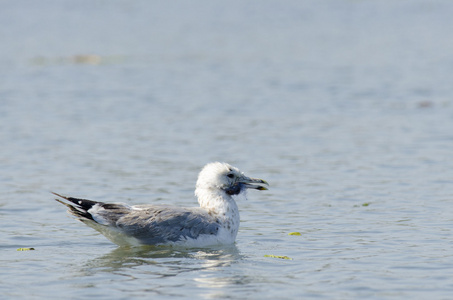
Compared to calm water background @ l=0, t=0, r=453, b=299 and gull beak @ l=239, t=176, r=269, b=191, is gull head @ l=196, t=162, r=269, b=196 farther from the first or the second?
calm water background @ l=0, t=0, r=453, b=299

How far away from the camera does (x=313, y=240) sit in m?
11.5

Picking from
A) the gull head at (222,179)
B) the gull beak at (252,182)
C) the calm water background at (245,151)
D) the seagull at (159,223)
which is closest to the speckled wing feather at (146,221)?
the seagull at (159,223)

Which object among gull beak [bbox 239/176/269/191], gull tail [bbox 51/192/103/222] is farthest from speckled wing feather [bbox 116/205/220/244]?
gull beak [bbox 239/176/269/191]

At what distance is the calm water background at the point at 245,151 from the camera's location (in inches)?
391

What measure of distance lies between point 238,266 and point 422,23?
34.4m

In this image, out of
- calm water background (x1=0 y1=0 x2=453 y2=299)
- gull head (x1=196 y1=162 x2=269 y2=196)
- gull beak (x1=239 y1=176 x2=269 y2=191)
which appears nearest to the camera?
calm water background (x1=0 y1=0 x2=453 y2=299)

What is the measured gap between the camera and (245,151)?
18.1m

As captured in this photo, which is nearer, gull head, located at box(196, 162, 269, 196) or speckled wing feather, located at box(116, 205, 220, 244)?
speckled wing feather, located at box(116, 205, 220, 244)

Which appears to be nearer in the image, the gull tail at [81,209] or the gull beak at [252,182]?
the gull tail at [81,209]

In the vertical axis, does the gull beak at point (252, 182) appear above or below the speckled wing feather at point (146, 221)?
above

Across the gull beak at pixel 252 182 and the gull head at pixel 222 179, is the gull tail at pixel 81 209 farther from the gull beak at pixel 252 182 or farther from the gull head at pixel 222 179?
the gull beak at pixel 252 182

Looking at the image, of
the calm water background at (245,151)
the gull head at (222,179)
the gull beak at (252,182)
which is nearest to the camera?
the calm water background at (245,151)

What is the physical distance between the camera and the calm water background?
32.6 ft

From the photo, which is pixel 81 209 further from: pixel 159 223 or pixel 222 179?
pixel 222 179
